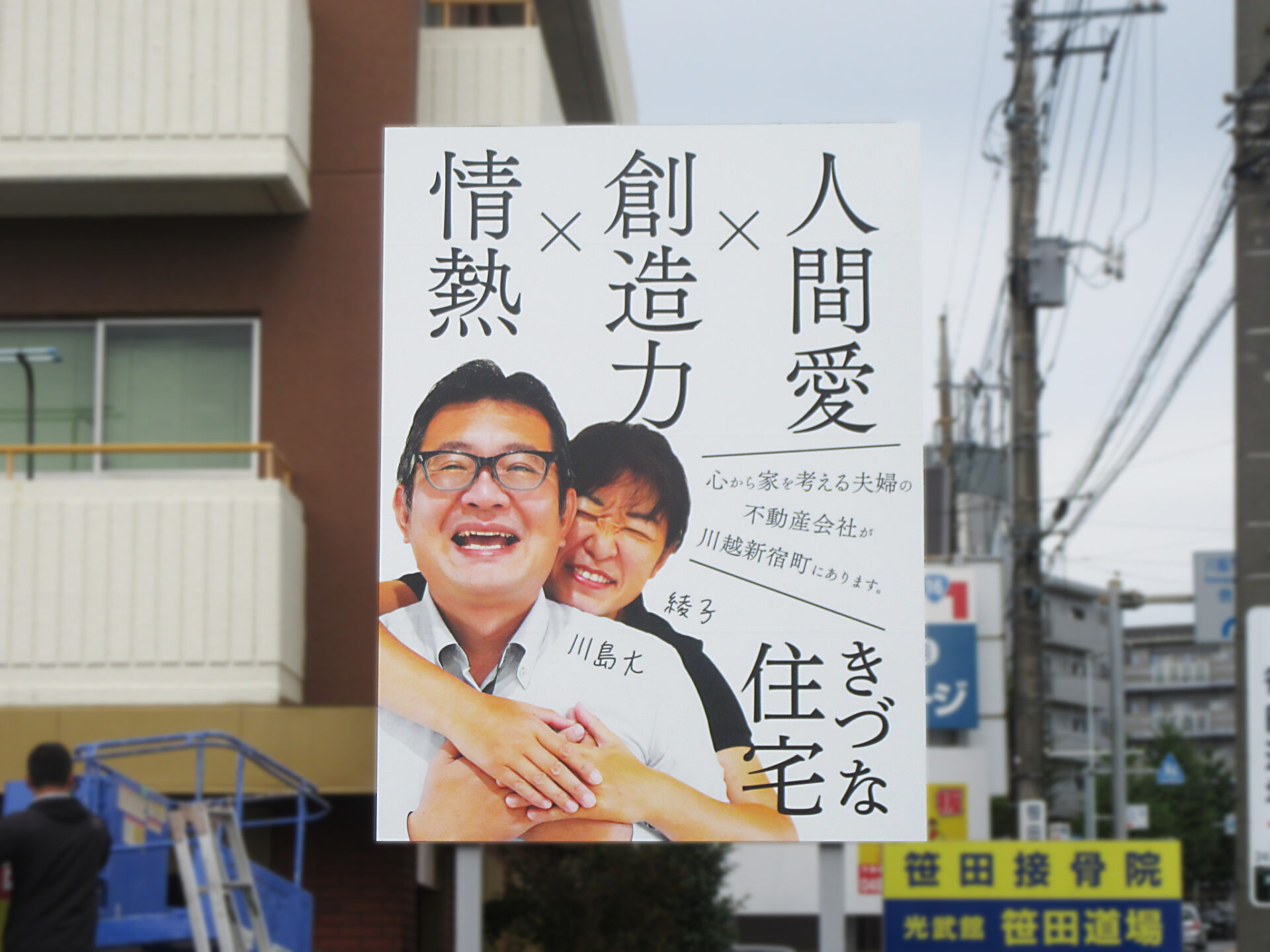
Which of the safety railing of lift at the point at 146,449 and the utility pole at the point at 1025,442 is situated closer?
the safety railing of lift at the point at 146,449

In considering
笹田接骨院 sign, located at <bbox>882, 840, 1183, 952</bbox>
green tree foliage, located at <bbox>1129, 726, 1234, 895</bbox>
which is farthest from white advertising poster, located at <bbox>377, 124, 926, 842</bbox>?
green tree foliage, located at <bbox>1129, 726, 1234, 895</bbox>

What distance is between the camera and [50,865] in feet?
20.9

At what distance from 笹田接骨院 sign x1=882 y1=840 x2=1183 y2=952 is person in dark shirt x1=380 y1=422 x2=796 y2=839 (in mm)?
10945

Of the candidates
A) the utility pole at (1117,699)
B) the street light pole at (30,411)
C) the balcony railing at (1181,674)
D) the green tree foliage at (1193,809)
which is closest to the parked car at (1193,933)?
the green tree foliage at (1193,809)

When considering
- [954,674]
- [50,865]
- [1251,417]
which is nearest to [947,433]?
[954,674]

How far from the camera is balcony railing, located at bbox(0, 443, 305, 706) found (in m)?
11.5

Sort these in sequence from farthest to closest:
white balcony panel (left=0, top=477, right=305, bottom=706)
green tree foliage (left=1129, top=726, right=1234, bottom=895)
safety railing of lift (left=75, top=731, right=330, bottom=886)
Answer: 1. green tree foliage (left=1129, top=726, right=1234, bottom=895)
2. white balcony panel (left=0, top=477, right=305, bottom=706)
3. safety railing of lift (left=75, top=731, right=330, bottom=886)

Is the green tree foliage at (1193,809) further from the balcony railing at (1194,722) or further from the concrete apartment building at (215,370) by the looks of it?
the concrete apartment building at (215,370)

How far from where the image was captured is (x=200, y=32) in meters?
12.4

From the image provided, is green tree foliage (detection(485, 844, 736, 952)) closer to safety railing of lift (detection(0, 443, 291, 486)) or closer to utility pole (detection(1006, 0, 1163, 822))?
safety railing of lift (detection(0, 443, 291, 486))

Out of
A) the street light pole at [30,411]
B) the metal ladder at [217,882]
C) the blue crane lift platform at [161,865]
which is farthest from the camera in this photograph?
the street light pole at [30,411]

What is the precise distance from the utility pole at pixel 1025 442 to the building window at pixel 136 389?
12.7m

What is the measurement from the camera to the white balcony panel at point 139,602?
11500 millimetres

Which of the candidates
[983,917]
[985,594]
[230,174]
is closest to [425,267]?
[230,174]
